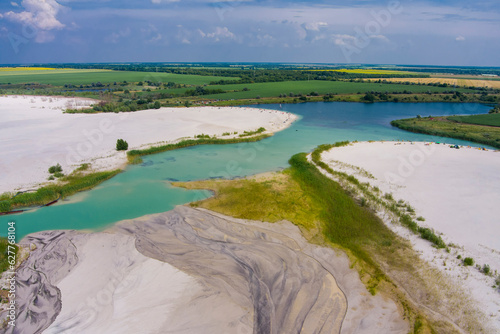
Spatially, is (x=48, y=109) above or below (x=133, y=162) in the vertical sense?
above

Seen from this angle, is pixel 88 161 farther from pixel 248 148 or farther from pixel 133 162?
pixel 248 148

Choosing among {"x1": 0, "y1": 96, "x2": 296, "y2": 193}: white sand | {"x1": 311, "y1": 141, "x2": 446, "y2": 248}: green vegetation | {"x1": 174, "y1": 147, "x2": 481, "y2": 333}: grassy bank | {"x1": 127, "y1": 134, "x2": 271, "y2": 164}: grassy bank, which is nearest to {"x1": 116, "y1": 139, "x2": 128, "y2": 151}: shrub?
{"x1": 0, "y1": 96, "x2": 296, "y2": 193}: white sand

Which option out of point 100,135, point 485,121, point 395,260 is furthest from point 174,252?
point 485,121

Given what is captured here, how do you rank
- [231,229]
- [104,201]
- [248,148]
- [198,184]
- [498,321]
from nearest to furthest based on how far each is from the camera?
[498,321], [231,229], [104,201], [198,184], [248,148]

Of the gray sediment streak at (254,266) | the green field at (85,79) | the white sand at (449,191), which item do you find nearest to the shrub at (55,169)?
the gray sediment streak at (254,266)

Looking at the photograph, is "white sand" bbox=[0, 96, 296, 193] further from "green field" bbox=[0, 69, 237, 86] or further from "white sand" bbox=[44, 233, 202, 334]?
"green field" bbox=[0, 69, 237, 86]

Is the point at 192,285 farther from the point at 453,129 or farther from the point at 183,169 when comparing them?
the point at 453,129

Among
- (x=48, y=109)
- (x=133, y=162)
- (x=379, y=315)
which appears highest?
(x=48, y=109)
